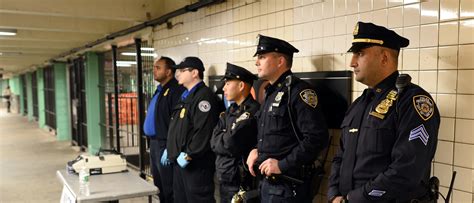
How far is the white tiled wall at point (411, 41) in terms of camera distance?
1.69 m

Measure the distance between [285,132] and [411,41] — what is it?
2.72 feet

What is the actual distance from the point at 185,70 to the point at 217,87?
421mm

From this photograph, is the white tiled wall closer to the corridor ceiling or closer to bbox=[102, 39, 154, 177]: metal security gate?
the corridor ceiling

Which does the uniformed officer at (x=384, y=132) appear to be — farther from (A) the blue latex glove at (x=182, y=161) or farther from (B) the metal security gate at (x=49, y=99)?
(B) the metal security gate at (x=49, y=99)

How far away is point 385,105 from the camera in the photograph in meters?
1.59

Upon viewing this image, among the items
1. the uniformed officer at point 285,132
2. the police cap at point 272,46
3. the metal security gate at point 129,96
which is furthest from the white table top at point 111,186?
the metal security gate at point 129,96

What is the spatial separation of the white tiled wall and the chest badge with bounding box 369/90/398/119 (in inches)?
14.1

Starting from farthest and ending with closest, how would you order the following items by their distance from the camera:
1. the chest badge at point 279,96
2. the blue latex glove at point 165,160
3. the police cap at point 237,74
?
the blue latex glove at point 165,160 < the police cap at point 237,74 < the chest badge at point 279,96

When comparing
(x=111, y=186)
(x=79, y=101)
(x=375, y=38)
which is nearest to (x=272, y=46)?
(x=375, y=38)

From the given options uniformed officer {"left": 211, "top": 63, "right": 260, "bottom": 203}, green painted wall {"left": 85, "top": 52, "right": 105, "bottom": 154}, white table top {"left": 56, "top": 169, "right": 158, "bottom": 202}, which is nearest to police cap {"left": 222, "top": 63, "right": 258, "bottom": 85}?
uniformed officer {"left": 211, "top": 63, "right": 260, "bottom": 203}

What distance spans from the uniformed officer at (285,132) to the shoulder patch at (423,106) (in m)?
0.61

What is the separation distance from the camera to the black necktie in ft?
5.53

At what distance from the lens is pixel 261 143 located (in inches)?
89.2

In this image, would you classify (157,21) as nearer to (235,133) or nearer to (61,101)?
(235,133)
